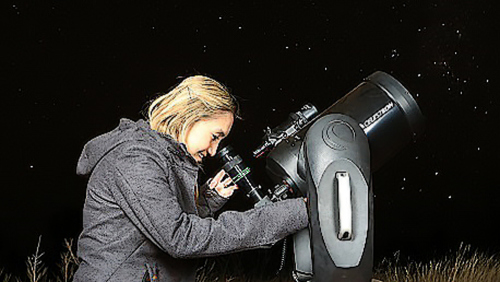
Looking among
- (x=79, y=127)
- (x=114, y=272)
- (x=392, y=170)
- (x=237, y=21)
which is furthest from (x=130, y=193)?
(x=392, y=170)

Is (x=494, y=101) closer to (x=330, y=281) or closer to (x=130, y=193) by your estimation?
(x=330, y=281)

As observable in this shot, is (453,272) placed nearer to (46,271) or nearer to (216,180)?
(216,180)

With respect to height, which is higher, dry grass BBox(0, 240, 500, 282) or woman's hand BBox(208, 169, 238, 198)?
woman's hand BBox(208, 169, 238, 198)

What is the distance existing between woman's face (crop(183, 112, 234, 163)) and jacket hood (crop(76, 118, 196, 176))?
3 centimetres

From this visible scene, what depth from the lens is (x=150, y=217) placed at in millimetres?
1431

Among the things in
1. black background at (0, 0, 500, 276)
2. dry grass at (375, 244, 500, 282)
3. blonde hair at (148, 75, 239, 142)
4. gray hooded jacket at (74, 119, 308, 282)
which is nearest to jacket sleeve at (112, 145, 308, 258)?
gray hooded jacket at (74, 119, 308, 282)

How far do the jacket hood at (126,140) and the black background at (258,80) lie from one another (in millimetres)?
986

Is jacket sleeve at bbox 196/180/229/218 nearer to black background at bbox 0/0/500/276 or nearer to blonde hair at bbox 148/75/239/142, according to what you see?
blonde hair at bbox 148/75/239/142

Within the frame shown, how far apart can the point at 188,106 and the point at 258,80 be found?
4.13ft

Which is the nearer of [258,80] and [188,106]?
[188,106]

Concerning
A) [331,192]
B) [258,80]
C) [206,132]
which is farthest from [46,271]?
[331,192]

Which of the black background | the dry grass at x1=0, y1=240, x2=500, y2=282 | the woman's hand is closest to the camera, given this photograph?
the woman's hand

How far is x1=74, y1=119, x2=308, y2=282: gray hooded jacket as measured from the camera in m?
1.44

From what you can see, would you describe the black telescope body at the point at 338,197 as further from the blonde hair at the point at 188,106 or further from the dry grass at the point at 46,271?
the dry grass at the point at 46,271
